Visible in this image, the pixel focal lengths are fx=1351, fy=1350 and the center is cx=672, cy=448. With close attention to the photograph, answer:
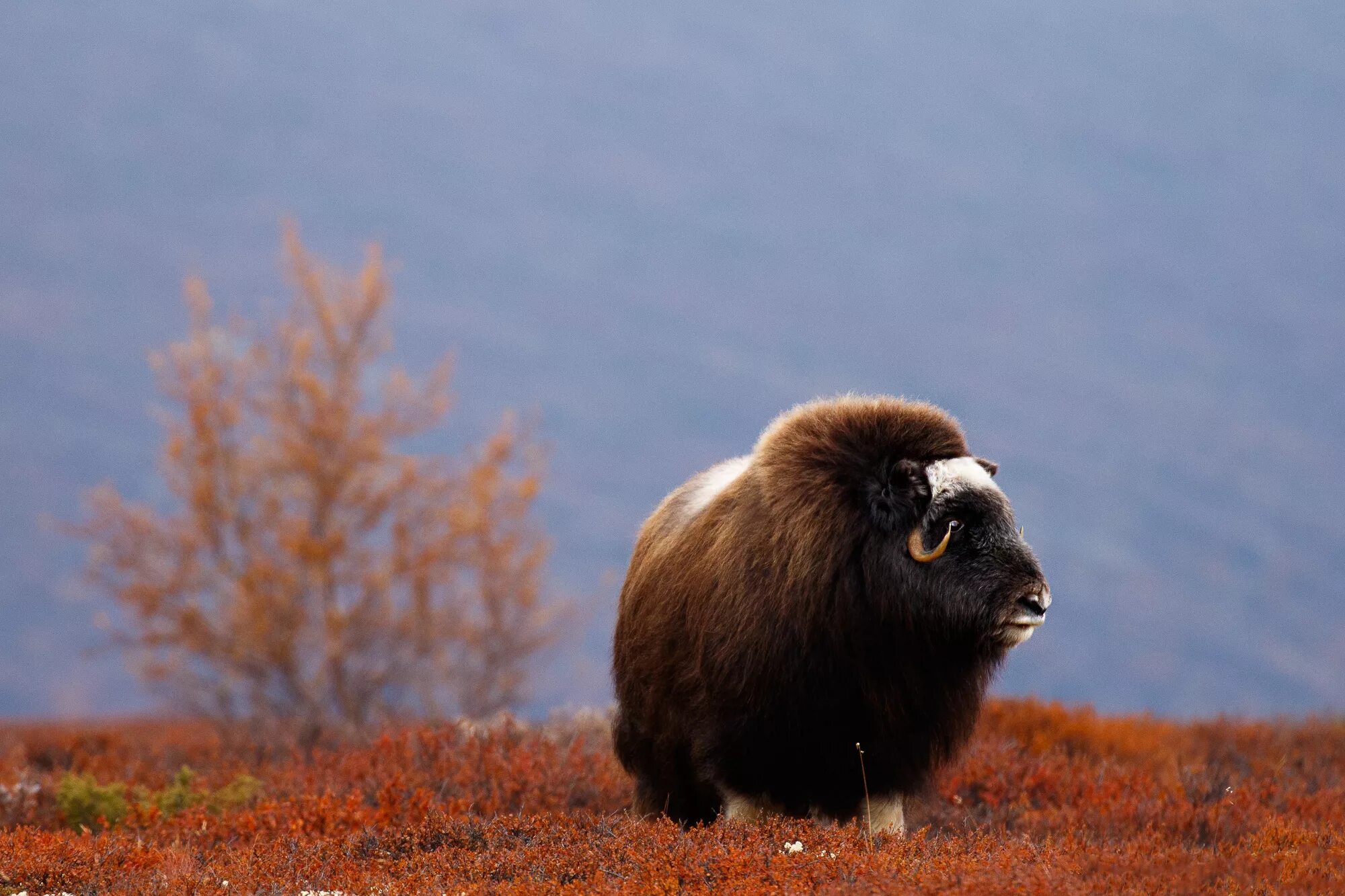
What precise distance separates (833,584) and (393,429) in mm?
9284

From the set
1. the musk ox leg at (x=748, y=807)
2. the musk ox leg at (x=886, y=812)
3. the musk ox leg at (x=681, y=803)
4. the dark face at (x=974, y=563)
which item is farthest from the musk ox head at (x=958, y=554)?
the musk ox leg at (x=681, y=803)

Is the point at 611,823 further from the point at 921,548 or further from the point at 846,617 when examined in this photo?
the point at 921,548

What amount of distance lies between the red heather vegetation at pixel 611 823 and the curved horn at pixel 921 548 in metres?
1.07

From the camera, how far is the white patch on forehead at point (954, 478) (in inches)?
213

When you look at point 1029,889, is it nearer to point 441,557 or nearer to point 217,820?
point 217,820

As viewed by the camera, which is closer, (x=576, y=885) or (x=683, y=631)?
(x=576, y=885)

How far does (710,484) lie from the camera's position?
6.49m

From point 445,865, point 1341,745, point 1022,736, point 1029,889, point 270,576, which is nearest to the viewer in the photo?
point 1029,889

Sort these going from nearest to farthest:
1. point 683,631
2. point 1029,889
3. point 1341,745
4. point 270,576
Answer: point 1029,889, point 683,631, point 1341,745, point 270,576

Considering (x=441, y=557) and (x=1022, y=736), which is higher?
(x=441, y=557)

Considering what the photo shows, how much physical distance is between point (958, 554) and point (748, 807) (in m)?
Answer: 1.36

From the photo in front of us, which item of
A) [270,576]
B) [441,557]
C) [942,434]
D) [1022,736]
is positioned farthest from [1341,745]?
[270,576]

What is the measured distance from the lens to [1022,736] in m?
9.68

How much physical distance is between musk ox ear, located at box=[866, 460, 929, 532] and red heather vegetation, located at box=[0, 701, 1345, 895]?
3.96 feet
